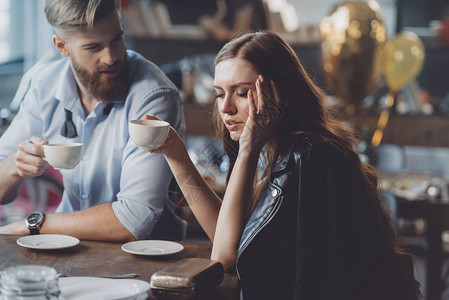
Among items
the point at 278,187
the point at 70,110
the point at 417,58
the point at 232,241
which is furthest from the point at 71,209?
the point at 417,58

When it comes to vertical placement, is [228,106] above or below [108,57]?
below

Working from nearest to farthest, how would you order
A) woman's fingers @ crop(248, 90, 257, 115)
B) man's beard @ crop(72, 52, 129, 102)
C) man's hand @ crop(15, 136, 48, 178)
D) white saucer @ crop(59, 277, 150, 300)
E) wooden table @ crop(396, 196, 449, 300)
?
white saucer @ crop(59, 277, 150, 300), woman's fingers @ crop(248, 90, 257, 115), man's hand @ crop(15, 136, 48, 178), man's beard @ crop(72, 52, 129, 102), wooden table @ crop(396, 196, 449, 300)

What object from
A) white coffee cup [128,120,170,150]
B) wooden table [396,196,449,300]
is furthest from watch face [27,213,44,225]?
wooden table [396,196,449,300]

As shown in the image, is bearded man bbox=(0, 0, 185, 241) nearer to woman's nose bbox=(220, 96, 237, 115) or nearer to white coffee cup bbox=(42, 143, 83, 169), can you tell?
white coffee cup bbox=(42, 143, 83, 169)

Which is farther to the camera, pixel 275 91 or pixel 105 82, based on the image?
pixel 105 82

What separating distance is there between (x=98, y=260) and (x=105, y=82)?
64cm

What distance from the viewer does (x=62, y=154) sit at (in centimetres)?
144

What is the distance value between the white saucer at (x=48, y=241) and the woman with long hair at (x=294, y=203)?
38cm

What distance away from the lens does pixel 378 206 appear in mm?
1407

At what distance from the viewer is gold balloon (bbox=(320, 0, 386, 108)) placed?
149 inches

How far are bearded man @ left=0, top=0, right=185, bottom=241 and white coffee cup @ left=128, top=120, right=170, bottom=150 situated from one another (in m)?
0.27

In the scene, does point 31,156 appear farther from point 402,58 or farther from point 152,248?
point 402,58

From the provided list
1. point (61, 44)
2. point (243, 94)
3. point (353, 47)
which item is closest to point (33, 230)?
point (61, 44)

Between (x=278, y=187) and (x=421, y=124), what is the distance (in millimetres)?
3787
